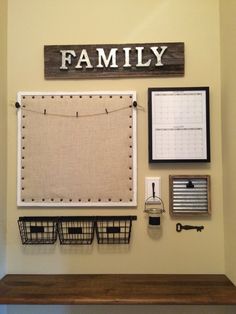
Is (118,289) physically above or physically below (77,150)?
below

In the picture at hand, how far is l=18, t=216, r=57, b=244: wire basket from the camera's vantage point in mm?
1438

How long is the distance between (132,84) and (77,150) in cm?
43

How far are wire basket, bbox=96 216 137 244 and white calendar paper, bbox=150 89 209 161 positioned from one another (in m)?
0.34

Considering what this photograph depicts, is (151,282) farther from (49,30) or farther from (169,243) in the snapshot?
(49,30)

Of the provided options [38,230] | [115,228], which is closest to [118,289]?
[115,228]

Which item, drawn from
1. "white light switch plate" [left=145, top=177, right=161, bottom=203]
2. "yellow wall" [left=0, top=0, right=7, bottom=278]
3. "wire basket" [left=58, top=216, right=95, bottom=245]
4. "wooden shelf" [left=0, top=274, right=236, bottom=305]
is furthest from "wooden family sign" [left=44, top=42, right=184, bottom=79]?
"wooden shelf" [left=0, top=274, right=236, bottom=305]

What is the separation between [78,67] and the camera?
4.82ft

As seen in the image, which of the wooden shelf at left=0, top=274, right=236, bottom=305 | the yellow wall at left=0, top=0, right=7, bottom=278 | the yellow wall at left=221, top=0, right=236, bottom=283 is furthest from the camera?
the yellow wall at left=0, top=0, right=7, bottom=278

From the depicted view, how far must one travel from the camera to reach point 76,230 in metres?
1.43

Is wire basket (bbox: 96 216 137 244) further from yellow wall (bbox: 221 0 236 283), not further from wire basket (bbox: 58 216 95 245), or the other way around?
yellow wall (bbox: 221 0 236 283)

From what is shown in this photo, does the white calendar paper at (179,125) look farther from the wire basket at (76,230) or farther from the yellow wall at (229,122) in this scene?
the wire basket at (76,230)

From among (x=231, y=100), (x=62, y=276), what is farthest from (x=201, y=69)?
(x=62, y=276)

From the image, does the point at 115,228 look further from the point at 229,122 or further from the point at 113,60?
the point at 113,60

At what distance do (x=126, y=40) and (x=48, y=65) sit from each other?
41cm
